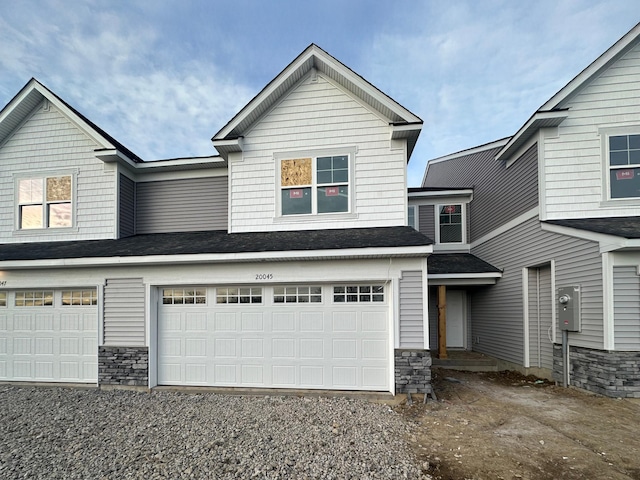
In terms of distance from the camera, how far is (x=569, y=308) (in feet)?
23.5

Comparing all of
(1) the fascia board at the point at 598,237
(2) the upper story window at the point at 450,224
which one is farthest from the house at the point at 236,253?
(2) the upper story window at the point at 450,224

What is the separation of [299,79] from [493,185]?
6752 millimetres

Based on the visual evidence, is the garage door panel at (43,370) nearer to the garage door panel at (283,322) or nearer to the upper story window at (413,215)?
the garage door panel at (283,322)

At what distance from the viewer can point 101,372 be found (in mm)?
7355

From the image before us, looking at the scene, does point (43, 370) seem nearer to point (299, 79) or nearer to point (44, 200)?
point (44, 200)

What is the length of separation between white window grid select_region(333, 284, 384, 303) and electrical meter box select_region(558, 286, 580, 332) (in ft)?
13.2

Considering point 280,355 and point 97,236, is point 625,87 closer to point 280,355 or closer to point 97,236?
point 280,355

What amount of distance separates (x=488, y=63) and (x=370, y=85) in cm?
1115

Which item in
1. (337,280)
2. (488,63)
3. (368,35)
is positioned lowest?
(337,280)

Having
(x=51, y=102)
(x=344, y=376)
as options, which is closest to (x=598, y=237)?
(x=344, y=376)

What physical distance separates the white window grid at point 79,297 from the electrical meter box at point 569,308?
33.8 feet


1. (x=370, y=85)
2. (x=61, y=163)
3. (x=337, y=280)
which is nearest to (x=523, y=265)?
(x=337, y=280)

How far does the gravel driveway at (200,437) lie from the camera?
12.8 ft

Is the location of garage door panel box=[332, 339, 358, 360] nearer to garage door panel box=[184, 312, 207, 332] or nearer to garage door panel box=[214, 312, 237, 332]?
garage door panel box=[214, 312, 237, 332]
